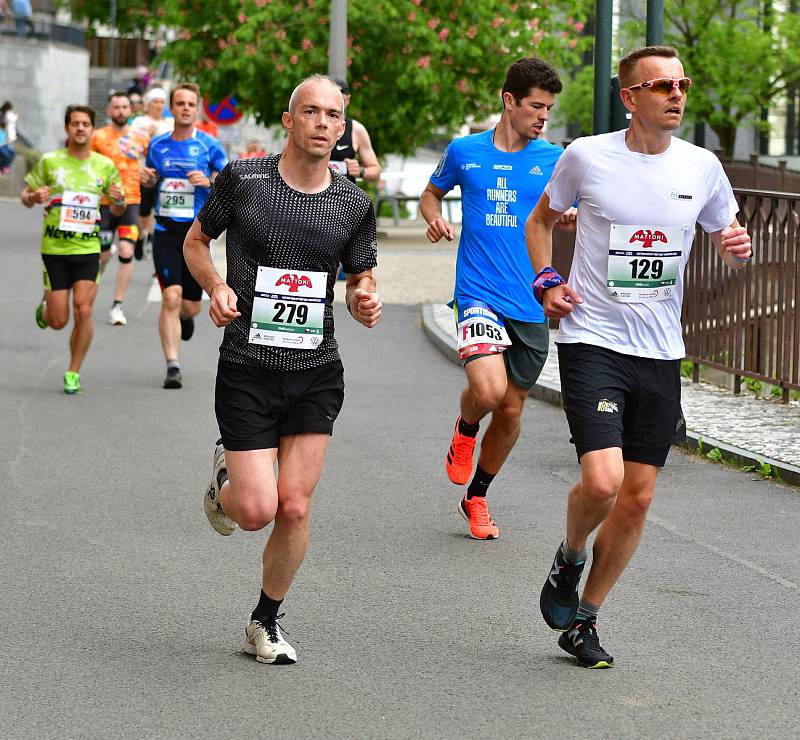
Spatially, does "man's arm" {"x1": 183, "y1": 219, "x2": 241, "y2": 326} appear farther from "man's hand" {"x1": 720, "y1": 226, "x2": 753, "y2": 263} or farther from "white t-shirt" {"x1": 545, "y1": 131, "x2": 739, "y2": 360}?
"man's hand" {"x1": 720, "y1": 226, "x2": 753, "y2": 263}

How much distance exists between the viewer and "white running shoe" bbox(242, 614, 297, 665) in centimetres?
561

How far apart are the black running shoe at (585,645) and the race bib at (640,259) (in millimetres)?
1048

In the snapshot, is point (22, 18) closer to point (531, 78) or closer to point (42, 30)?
point (42, 30)

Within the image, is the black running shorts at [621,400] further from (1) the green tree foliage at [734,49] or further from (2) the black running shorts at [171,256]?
(1) the green tree foliage at [734,49]

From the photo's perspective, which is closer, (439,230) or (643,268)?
(643,268)

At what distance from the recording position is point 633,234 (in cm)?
568

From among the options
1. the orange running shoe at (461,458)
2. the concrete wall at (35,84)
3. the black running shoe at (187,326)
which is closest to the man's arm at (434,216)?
the orange running shoe at (461,458)

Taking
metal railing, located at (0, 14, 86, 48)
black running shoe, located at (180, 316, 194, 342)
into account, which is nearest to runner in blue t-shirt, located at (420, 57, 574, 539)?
black running shoe, located at (180, 316, 194, 342)

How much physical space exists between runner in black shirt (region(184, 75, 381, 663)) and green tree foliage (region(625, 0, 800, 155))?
90.1 ft

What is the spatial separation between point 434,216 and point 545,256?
2.02 meters

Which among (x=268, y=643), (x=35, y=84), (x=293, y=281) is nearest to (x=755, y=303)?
(x=293, y=281)

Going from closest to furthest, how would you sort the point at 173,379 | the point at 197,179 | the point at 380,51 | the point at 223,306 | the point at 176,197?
the point at 223,306
the point at 197,179
the point at 173,379
the point at 176,197
the point at 380,51

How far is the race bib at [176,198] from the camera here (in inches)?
493

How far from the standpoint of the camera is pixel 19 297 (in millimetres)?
18688
